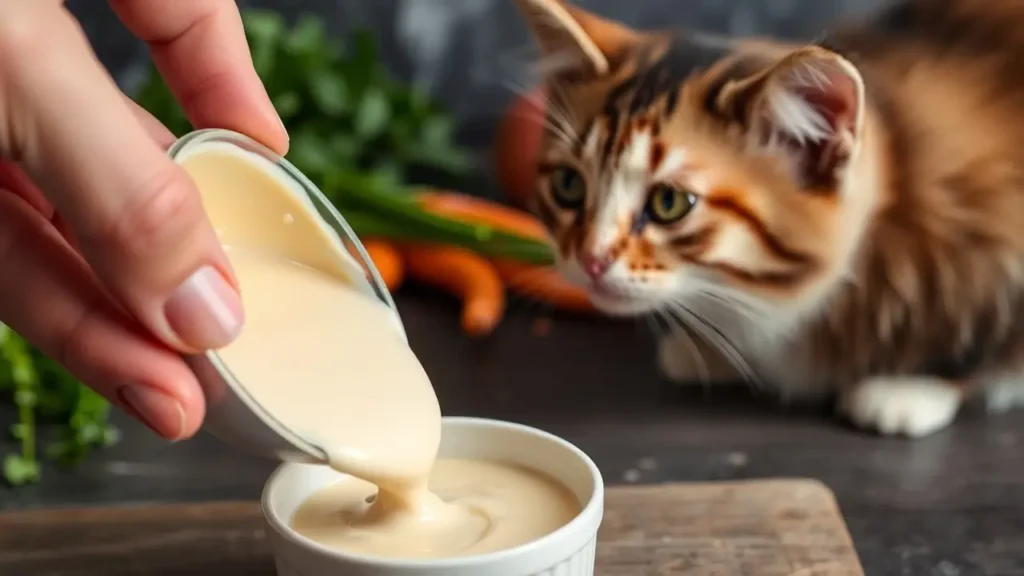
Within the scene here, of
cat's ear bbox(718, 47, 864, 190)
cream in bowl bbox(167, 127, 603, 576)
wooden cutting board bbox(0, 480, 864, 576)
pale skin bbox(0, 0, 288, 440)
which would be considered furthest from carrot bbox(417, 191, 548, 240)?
pale skin bbox(0, 0, 288, 440)

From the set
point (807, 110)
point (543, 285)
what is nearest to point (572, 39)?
point (807, 110)

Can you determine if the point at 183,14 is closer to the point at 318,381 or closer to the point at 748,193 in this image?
the point at 318,381

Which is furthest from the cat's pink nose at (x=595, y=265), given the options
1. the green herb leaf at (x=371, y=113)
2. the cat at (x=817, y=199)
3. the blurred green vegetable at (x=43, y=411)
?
the green herb leaf at (x=371, y=113)

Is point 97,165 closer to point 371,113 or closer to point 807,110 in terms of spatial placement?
point 807,110

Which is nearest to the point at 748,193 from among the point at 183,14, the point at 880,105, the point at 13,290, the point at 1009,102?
the point at 880,105

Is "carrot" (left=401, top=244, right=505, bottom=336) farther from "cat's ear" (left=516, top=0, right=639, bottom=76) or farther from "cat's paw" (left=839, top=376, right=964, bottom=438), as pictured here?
"cat's paw" (left=839, top=376, right=964, bottom=438)

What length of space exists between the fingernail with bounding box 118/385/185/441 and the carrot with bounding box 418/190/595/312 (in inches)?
29.9

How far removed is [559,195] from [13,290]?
64 centimetres

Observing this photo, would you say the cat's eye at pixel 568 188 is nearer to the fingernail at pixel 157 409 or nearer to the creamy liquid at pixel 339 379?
the creamy liquid at pixel 339 379

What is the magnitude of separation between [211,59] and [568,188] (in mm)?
482

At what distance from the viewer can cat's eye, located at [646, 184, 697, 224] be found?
1105 mm

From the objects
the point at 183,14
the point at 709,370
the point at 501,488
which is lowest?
the point at 709,370

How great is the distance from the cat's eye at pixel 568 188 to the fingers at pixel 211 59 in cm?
43

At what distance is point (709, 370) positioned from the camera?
1.29 meters
